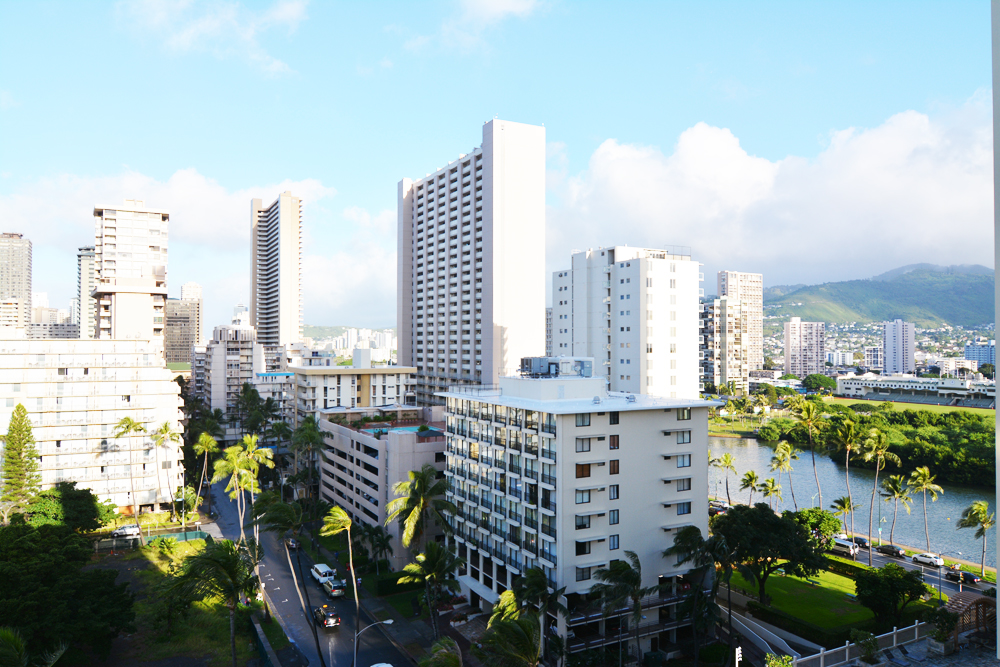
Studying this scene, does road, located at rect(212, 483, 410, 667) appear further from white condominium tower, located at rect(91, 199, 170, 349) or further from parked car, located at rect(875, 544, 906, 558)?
white condominium tower, located at rect(91, 199, 170, 349)

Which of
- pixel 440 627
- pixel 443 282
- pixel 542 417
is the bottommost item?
pixel 440 627

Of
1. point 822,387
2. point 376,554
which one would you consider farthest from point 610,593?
point 822,387

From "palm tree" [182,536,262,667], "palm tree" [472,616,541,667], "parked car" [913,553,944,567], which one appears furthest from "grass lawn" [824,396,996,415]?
"palm tree" [182,536,262,667]

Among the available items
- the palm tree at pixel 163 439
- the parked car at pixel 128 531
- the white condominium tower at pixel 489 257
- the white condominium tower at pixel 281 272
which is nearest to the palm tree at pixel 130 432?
the parked car at pixel 128 531

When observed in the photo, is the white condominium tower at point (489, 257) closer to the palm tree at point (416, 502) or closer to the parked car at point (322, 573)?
the parked car at point (322, 573)

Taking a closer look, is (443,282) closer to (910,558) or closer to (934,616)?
(910,558)

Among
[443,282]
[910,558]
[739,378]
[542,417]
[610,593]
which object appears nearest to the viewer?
[610,593]
